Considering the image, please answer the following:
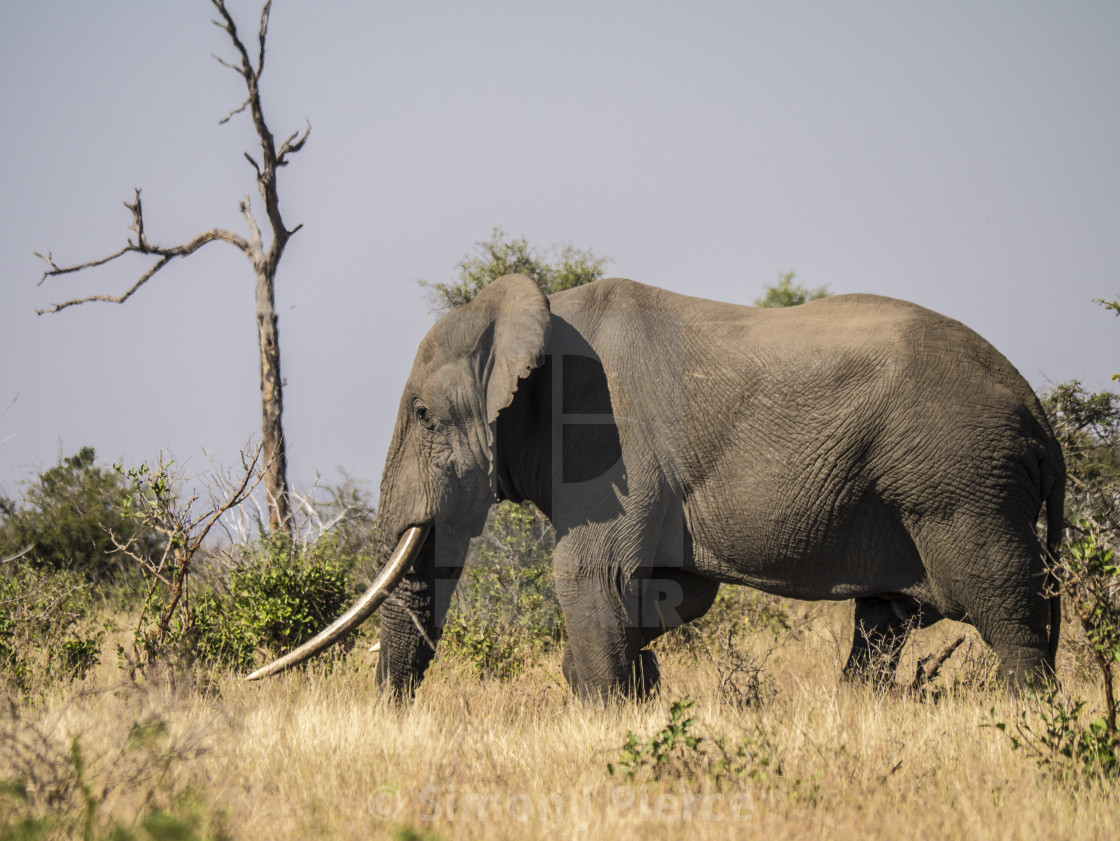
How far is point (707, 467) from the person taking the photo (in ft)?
19.3

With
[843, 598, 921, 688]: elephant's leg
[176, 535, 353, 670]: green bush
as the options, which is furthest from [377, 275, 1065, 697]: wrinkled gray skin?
Result: [176, 535, 353, 670]: green bush

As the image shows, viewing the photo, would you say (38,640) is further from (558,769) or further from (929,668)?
(929,668)

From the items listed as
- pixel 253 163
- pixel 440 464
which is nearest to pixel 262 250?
pixel 253 163

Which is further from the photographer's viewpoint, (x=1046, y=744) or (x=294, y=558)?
(x=294, y=558)

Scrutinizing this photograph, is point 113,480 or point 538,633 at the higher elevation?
point 113,480

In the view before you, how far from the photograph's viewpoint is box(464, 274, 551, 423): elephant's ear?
5.84m

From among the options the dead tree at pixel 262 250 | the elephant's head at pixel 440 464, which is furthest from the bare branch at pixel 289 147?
the elephant's head at pixel 440 464

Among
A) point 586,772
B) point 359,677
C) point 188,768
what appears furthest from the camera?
point 359,677

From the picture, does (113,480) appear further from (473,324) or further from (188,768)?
(188,768)

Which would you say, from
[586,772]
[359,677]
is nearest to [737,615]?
[359,677]

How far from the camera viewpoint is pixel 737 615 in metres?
9.43

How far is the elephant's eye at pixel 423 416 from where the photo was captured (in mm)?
6207

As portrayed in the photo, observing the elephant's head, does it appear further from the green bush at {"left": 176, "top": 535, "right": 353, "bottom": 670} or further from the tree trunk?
the tree trunk

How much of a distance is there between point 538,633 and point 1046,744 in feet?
15.7
